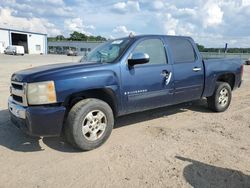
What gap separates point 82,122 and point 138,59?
1.45m

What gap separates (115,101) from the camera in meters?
4.58

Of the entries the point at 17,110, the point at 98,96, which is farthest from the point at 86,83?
the point at 17,110

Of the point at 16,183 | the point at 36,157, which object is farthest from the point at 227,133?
the point at 16,183

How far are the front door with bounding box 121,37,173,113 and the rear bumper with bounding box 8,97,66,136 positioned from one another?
4.05 ft

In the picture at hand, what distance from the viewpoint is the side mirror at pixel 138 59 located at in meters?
4.57

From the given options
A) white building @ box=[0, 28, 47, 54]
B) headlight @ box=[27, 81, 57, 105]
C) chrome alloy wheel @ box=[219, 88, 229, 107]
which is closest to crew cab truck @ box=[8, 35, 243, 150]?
headlight @ box=[27, 81, 57, 105]

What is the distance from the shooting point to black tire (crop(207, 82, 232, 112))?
653cm

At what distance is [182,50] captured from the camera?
579cm

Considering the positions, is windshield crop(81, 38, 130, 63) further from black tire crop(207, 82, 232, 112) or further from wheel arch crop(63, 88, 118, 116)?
black tire crop(207, 82, 232, 112)

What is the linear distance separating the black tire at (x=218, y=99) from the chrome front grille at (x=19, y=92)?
14.7 feet

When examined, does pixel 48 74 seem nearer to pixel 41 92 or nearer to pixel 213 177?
pixel 41 92

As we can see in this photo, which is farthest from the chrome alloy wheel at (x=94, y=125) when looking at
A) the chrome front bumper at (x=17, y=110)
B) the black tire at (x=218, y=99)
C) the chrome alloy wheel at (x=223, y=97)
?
the chrome alloy wheel at (x=223, y=97)

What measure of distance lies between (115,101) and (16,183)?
2.01 m

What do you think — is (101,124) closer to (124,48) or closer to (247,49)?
(124,48)
